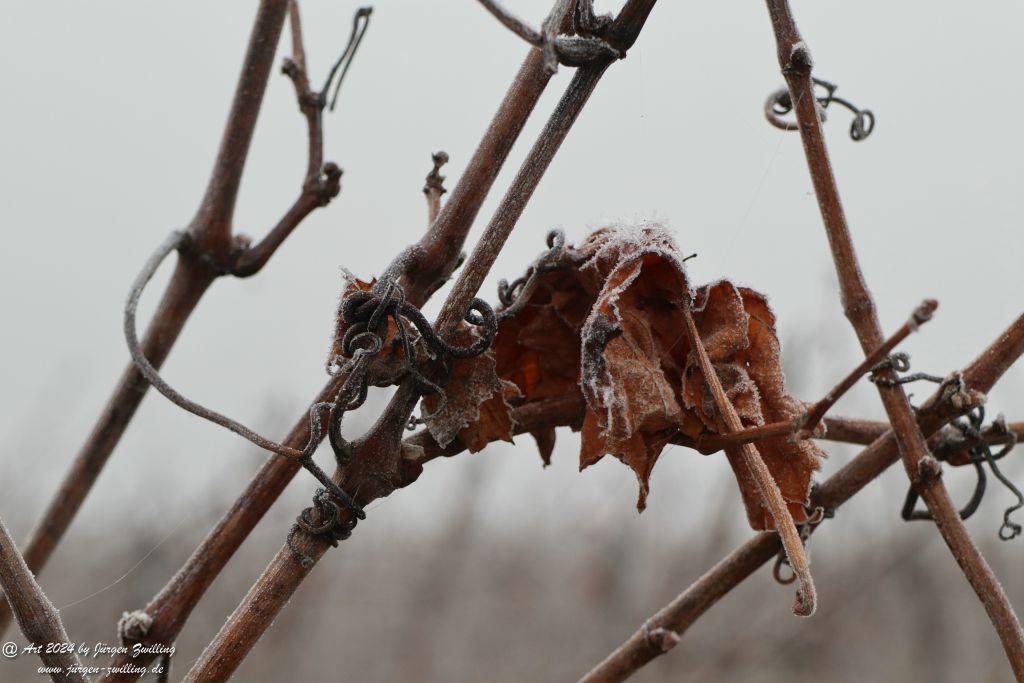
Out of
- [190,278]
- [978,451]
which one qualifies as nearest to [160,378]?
[190,278]

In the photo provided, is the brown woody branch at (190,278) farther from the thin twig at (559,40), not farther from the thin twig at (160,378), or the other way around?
the thin twig at (559,40)

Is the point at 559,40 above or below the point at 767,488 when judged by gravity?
above

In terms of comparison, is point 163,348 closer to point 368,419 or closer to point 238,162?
point 238,162

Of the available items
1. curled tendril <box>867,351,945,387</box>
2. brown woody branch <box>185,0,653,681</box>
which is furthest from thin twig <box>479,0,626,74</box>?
curled tendril <box>867,351,945,387</box>

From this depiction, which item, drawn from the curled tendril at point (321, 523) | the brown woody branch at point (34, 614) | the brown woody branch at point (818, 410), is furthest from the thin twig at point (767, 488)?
the brown woody branch at point (34, 614)

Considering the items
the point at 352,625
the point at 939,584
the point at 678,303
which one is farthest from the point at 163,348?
the point at 352,625

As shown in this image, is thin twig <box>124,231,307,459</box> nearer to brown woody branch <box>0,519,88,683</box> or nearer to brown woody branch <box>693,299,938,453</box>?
brown woody branch <box>0,519,88,683</box>

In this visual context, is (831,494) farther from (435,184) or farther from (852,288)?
(435,184)
